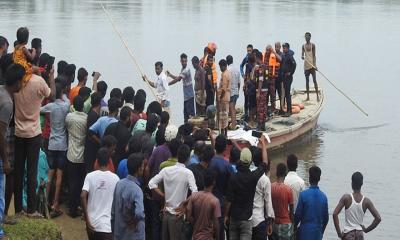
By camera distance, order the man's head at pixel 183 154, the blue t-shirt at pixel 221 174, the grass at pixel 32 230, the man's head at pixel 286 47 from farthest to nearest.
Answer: the man's head at pixel 286 47 → the blue t-shirt at pixel 221 174 → the man's head at pixel 183 154 → the grass at pixel 32 230

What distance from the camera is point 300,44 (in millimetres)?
41688

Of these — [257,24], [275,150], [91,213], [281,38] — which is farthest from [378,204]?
[257,24]

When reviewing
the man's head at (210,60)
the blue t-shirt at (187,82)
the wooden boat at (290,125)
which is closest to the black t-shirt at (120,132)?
the wooden boat at (290,125)

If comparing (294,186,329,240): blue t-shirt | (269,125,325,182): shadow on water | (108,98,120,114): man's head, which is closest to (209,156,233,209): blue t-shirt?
(294,186,329,240): blue t-shirt

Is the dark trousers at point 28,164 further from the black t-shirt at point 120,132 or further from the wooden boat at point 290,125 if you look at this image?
the wooden boat at point 290,125

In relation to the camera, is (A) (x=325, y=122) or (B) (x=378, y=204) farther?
(A) (x=325, y=122)

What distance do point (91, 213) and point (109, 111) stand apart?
2.03 metres

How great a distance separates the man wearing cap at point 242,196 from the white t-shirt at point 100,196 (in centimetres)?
131

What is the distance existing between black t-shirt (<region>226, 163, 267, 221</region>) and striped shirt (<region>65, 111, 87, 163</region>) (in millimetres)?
2092

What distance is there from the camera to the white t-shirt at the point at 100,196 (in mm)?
7410

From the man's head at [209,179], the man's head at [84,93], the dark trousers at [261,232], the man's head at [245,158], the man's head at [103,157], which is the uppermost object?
the man's head at [84,93]

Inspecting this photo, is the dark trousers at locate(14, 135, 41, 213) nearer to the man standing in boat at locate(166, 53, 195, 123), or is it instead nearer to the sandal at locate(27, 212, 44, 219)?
the sandal at locate(27, 212, 44, 219)

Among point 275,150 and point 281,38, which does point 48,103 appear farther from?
point 281,38

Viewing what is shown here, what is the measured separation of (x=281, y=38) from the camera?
4425 centimetres
